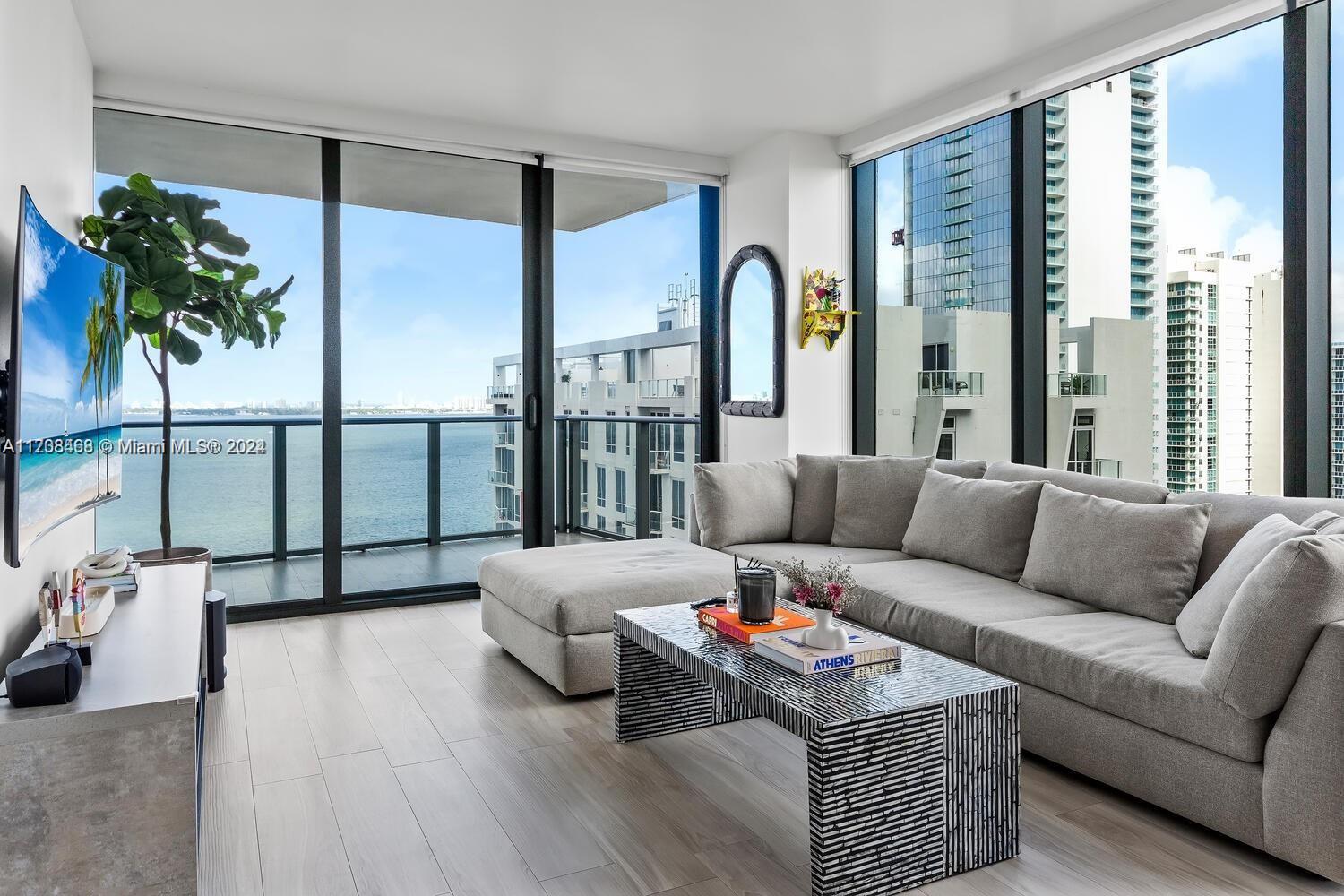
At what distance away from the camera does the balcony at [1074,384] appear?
3.98 m

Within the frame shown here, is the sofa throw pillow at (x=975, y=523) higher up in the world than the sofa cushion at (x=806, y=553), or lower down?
higher up

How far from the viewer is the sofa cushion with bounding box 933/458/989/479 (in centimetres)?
400

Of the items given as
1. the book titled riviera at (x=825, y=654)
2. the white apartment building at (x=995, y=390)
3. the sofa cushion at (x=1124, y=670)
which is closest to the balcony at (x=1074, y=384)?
the white apartment building at (x=995, y=390)

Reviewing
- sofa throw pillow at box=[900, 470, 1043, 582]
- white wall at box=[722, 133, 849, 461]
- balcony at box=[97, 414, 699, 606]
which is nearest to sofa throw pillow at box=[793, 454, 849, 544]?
sofa throw pillow at box=[900, 470, 1043, 582]

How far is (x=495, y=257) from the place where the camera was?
5.12 m

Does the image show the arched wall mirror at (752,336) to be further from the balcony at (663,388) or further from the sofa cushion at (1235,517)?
the sofa cushion at (1235,517)

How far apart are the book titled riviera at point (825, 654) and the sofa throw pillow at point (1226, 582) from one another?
2.67ft

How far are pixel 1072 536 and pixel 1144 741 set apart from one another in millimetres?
937

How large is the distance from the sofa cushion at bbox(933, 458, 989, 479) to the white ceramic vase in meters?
1.80

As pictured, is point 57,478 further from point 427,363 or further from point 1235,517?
point 1235,517

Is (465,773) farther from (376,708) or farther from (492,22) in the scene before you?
(492,22)

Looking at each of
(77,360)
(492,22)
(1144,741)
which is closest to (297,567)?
(77,360)

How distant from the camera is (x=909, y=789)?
205 centimetres

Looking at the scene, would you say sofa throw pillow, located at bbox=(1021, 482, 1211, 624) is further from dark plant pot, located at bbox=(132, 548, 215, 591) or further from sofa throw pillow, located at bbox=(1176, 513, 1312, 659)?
dark plant pot, located at bbox=(132, 548, 215, 591)
